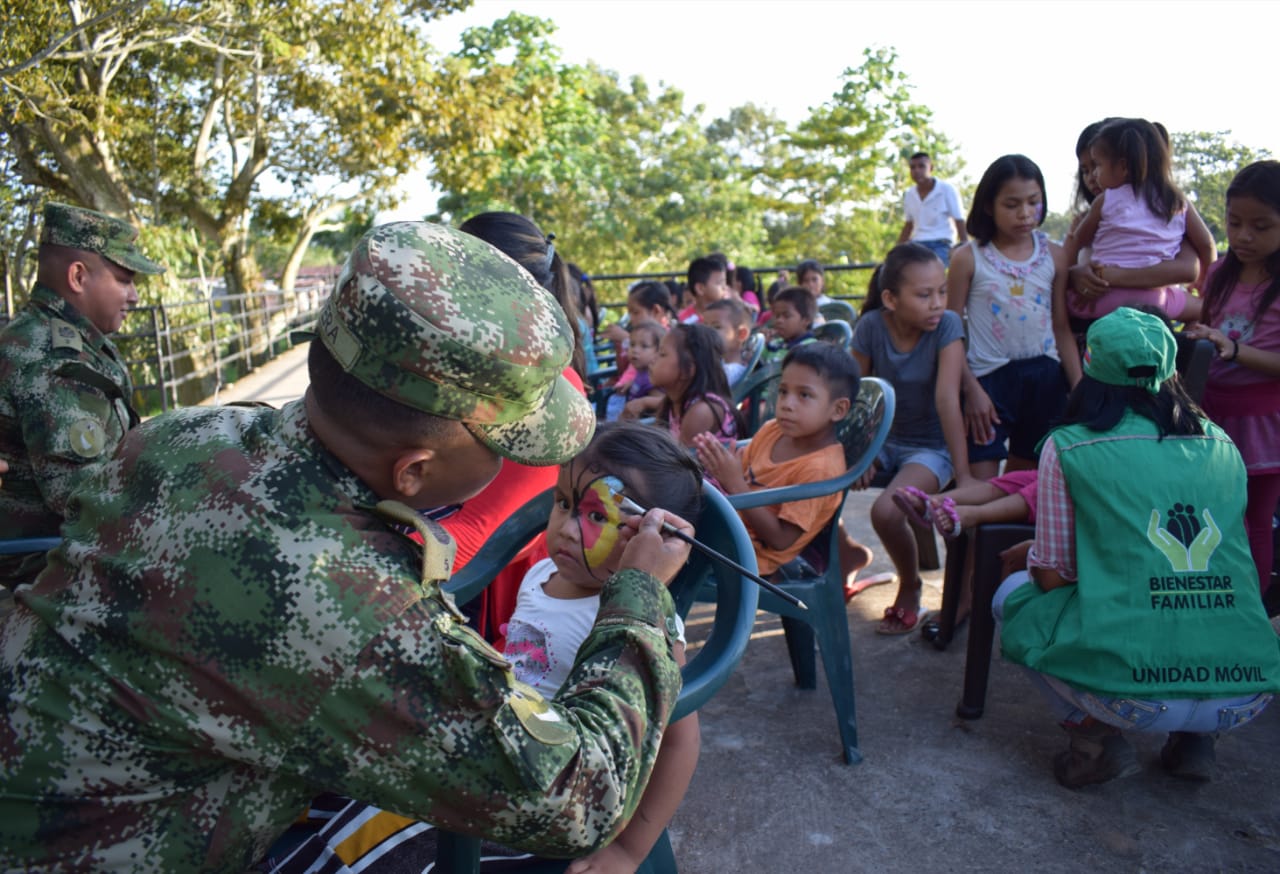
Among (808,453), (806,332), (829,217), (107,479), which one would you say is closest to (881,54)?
(829,217)

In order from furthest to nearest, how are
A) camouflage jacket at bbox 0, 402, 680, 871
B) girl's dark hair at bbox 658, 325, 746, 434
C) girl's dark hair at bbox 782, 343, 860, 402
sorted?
girl's dark hair at bbox 658, 325, 746, 434
girl's dark hair at bbox 782, 343, 860, 402
camouflage jacket at bbox 0, 402, 680, 871

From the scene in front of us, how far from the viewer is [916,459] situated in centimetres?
380

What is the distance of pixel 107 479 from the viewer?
123 cm

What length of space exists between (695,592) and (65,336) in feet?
7.75

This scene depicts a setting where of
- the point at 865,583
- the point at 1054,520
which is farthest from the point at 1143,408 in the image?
the point at 865,583

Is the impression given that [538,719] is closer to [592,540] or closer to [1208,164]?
[592,540]

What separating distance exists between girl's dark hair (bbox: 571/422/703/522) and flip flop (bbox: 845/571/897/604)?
8.05ft

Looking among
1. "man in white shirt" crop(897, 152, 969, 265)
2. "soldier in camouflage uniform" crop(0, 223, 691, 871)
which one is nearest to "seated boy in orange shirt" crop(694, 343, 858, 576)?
"soldier in camouflage uniform" crop(0, 223, 691, 871)

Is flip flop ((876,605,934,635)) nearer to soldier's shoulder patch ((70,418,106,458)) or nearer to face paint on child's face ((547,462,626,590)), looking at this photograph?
face paint on child's face ((547,462,626,590))

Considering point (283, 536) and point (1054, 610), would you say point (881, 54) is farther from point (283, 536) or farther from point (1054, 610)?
point (283, 536)

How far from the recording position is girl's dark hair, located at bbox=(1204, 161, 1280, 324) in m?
3.10

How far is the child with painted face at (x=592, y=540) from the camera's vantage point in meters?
1.83

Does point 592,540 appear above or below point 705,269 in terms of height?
above

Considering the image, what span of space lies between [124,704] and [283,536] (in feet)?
0.83
